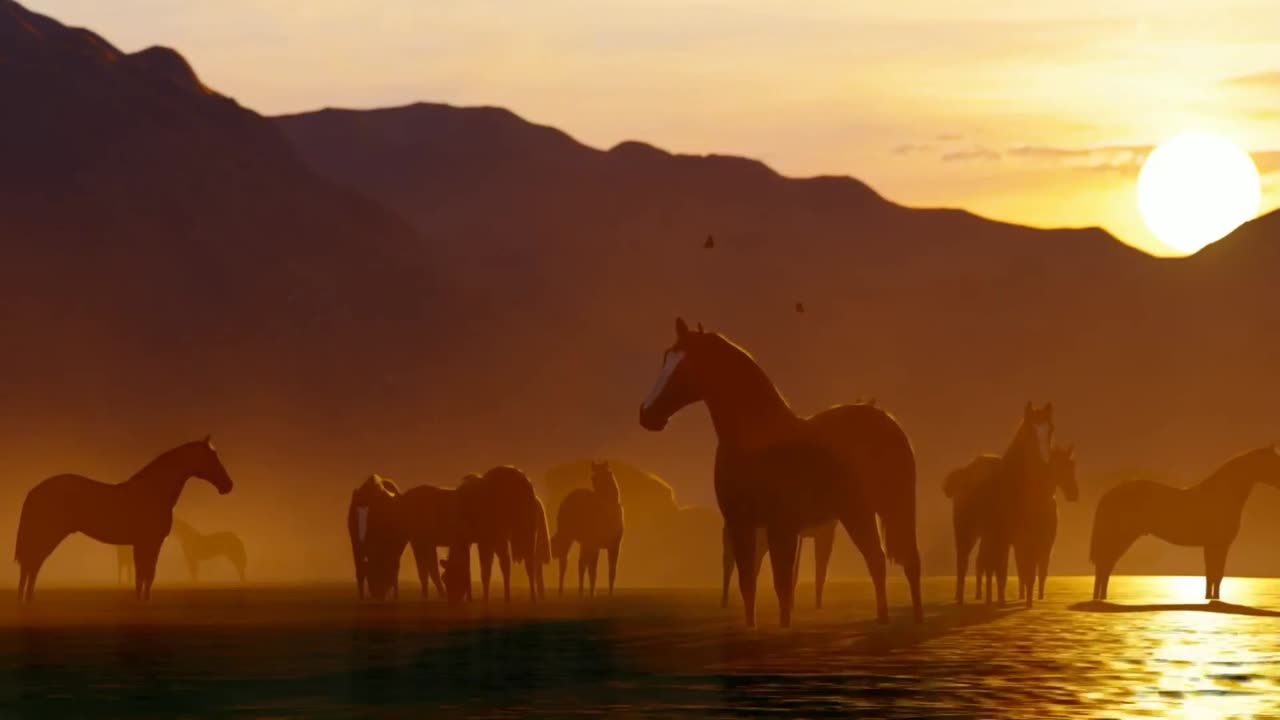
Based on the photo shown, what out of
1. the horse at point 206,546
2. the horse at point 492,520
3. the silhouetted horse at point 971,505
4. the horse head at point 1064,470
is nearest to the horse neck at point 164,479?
the horse at point 492,520

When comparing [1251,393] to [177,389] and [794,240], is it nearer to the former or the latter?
[794,240]

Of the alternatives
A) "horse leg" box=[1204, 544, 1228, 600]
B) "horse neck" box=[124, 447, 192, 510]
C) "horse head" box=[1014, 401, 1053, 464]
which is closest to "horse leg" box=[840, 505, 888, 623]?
"horse head" box=[1014, 401, 1053, 464]

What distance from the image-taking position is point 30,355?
117m

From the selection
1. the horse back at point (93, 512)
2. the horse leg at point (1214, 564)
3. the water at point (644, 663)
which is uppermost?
the horse back at point (93, 512)

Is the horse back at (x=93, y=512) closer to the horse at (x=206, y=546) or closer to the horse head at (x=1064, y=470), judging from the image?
the horse head at (x=1064, y=470)

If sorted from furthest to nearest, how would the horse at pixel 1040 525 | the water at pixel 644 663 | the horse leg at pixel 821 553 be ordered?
1. the horse at pixel 1040 525
2. the horse leg at pixel 821 553
3. the water at pixel 644 663

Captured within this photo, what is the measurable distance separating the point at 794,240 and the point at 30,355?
60.3 meters

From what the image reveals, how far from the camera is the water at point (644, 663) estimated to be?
15.4 m

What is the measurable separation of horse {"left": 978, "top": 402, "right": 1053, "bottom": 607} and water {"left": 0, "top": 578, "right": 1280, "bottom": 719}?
3.21 ft

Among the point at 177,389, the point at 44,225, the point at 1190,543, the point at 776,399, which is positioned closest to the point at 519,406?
the point at 177,389

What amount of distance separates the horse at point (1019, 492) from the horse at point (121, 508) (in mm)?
12121

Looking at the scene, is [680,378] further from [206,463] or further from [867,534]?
[206,463]

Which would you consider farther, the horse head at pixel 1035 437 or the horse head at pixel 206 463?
the horse head at pixel 206 463

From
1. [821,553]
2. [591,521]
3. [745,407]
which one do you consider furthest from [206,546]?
[745,407]
